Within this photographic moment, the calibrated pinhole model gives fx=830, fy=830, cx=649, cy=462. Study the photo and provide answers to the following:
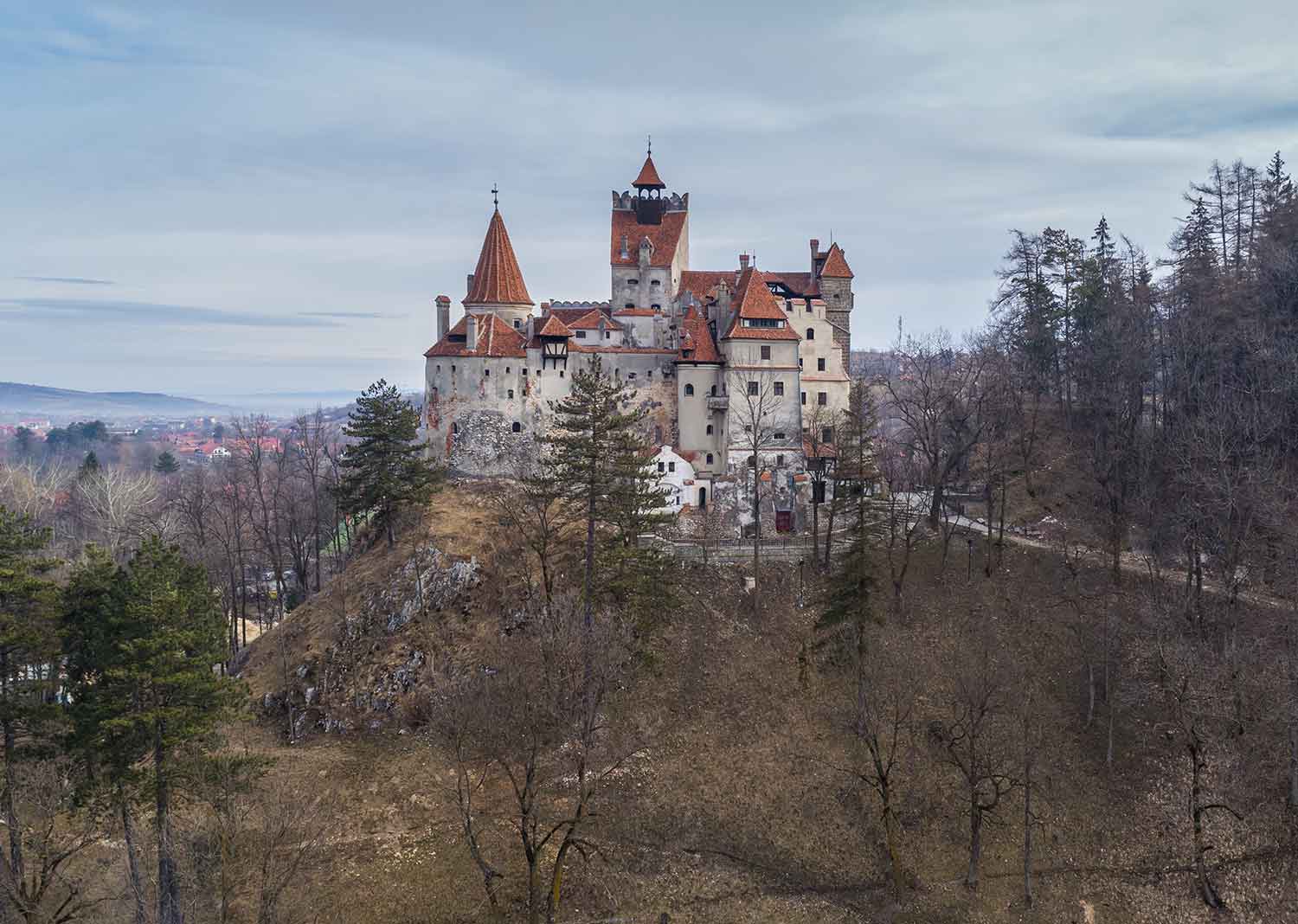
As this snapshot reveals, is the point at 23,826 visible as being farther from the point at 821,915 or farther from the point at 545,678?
the point at 821,915

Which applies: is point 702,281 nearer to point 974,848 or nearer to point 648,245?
point 648,245

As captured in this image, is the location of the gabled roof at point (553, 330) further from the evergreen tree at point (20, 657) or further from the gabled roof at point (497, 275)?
the evergreen tree at point (20, 657)

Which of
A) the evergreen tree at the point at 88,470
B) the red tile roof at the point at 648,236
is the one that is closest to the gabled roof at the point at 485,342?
the red tile roof at the point at 648,236

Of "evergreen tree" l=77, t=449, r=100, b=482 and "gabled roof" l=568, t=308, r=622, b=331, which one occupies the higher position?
"gabled roof" l=568, t=308, r=622, b=331

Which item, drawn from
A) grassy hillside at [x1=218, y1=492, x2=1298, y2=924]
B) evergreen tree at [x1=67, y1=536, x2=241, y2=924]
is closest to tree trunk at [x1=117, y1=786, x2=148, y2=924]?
evergreen tree at [x1=67, y1=536, x2=241, y2=924]

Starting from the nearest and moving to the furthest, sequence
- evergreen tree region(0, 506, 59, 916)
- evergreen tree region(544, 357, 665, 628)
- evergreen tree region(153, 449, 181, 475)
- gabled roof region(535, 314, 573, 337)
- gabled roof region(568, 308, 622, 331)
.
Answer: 1. evergreen tree region(0, 506, 59, 916)
2. evergreen tree region(544, 357, 665, 628)
3. gabled roof region(535, 314, 573, 337)
4. gabled roof region(568, 308, 622, 331)
5. evergreen tree region(153, 449, 181, 475)

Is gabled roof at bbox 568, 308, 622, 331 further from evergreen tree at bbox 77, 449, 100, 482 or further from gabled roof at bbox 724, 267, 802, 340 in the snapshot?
evergreen tree at bbox 77, 449, 100, 482

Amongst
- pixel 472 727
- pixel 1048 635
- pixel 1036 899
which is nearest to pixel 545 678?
pixel 472 727
